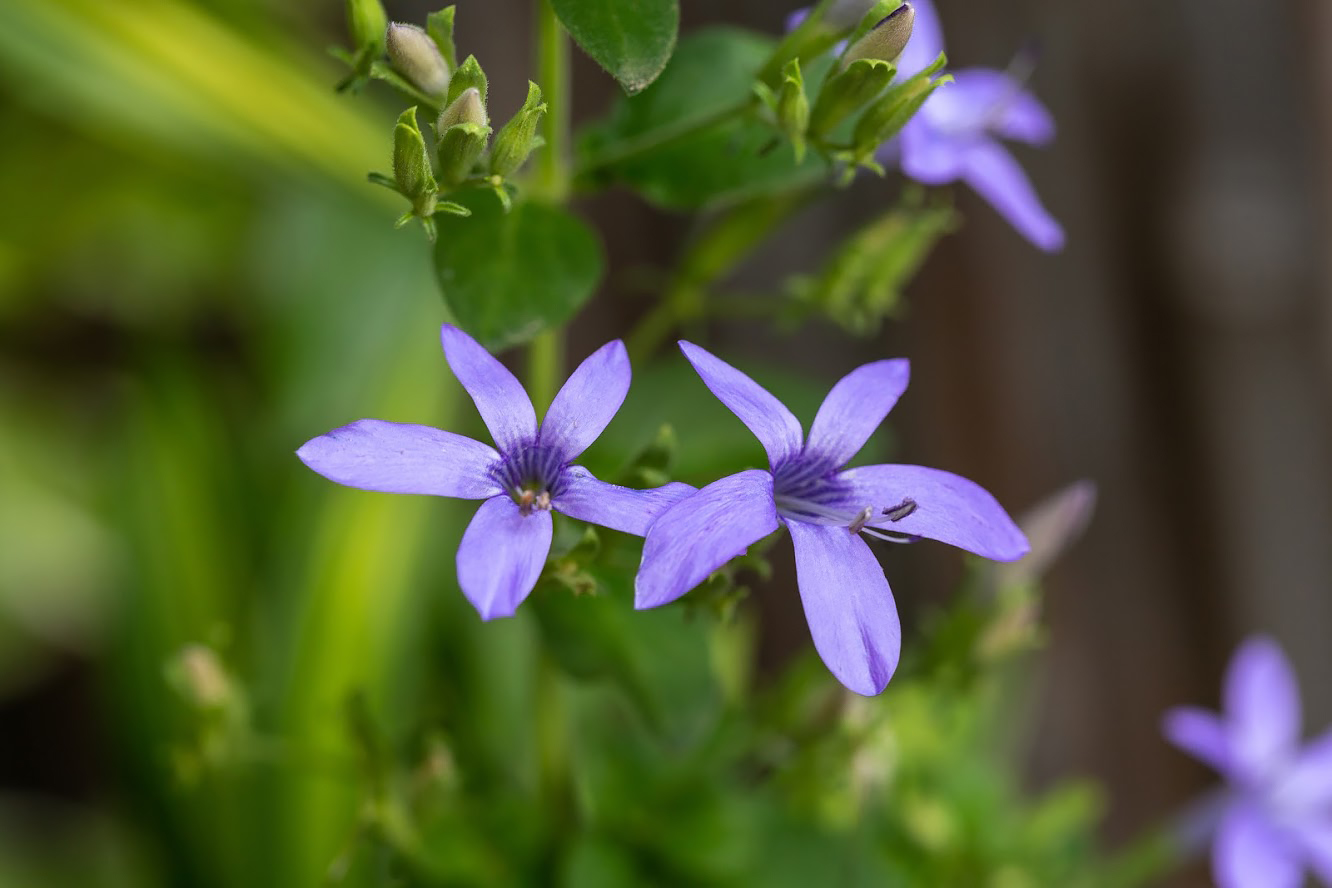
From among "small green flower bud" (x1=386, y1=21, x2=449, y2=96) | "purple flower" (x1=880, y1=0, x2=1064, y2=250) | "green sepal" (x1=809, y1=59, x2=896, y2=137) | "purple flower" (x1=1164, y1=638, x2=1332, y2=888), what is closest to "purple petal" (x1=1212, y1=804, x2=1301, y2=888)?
"purple flower" (x1=1164, y1=638, x2=1332, y2=888)

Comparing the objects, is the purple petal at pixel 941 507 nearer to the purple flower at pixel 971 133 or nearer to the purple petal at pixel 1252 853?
the purple flower at pixel 971 133

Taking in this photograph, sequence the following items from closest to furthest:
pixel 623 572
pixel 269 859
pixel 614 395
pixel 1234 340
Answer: pixel 614 395 < pixel 623 572 < pixel 269 859 < pixel 1234 340

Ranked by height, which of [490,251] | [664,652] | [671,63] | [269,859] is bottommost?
[269,859]

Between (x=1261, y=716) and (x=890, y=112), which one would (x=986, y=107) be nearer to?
(x=890, y=112)

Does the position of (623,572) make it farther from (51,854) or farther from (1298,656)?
(1298,656)

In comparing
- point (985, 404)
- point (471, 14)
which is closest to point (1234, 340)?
point (985, 404)
